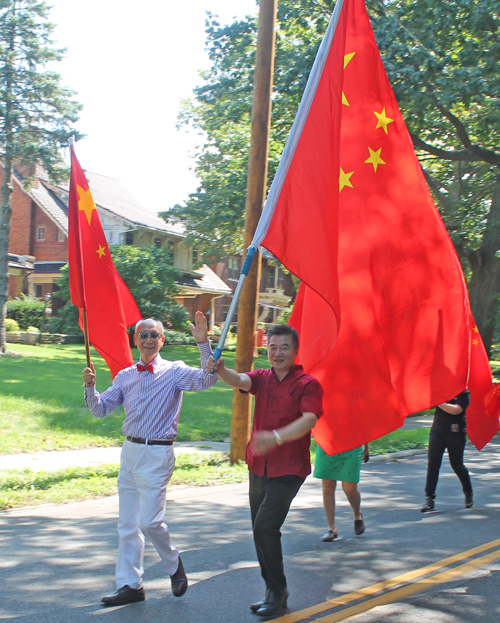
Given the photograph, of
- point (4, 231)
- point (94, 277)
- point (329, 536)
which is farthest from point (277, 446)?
point (4, 231)

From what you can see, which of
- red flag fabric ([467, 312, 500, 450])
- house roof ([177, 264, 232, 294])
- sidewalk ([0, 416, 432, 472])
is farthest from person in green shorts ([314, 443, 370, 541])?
house roof ([177, 264, 232, 294])

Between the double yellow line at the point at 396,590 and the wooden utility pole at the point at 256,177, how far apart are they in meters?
4.50

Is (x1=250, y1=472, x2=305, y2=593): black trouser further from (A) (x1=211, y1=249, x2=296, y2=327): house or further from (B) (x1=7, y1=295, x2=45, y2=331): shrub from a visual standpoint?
(A) (x1=211, y1=249, x2=296, y2=327): house

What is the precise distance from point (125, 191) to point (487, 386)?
4146 centimetres

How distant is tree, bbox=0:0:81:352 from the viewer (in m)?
24.5

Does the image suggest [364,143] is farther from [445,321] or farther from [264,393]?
[264,393]

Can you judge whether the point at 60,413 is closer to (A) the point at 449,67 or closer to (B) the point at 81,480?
(B) the point at 81,480

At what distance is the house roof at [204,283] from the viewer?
147 feet

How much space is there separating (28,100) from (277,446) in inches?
933

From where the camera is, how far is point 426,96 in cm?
1594

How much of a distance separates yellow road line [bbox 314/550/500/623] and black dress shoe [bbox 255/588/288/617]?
0.82ft

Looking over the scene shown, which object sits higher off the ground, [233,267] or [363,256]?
[233,267]

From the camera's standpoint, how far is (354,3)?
5590 millimetres

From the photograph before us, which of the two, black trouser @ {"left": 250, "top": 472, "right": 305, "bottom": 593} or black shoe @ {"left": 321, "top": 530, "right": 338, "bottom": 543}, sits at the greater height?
black trouser @ {"left": 250, "top": 472, "right": 305, "bottom": 593}
